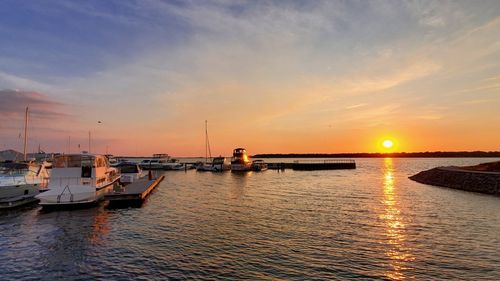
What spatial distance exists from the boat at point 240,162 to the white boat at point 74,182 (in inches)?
2484

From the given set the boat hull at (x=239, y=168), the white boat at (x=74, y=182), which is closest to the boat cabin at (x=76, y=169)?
the white boat at (x=74, y=182)

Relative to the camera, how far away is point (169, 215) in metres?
27.1

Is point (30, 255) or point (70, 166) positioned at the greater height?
point (70, 166)

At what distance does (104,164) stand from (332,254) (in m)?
27.7

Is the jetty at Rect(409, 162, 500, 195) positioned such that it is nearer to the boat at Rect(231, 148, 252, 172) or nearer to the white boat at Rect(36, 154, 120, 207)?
the white boat at Rect(36, 154, 120, 207)

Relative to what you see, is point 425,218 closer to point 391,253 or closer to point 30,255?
point 391,253

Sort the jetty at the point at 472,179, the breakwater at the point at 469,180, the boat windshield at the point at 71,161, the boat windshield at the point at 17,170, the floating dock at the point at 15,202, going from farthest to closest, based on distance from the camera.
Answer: the jetty at the point at 472,179 < the breakwater at the point at 469,180 < the boat windshield at the point at 17,170 < the boat windshield at the point at 71,161 < the floating dock at the point at 15,202

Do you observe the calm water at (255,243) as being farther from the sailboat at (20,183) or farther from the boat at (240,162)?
the boat at (240,162)

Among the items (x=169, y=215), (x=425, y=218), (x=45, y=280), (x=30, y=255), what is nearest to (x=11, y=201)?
(x=169, y=215)

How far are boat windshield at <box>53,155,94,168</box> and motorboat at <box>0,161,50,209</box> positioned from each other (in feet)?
10.0

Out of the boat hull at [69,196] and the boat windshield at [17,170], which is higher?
the boat windshield at [17,170]

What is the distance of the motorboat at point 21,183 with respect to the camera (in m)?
31.8

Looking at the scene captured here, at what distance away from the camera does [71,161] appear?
102 feet

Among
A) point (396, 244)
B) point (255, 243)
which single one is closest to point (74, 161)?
point (255, 243)
